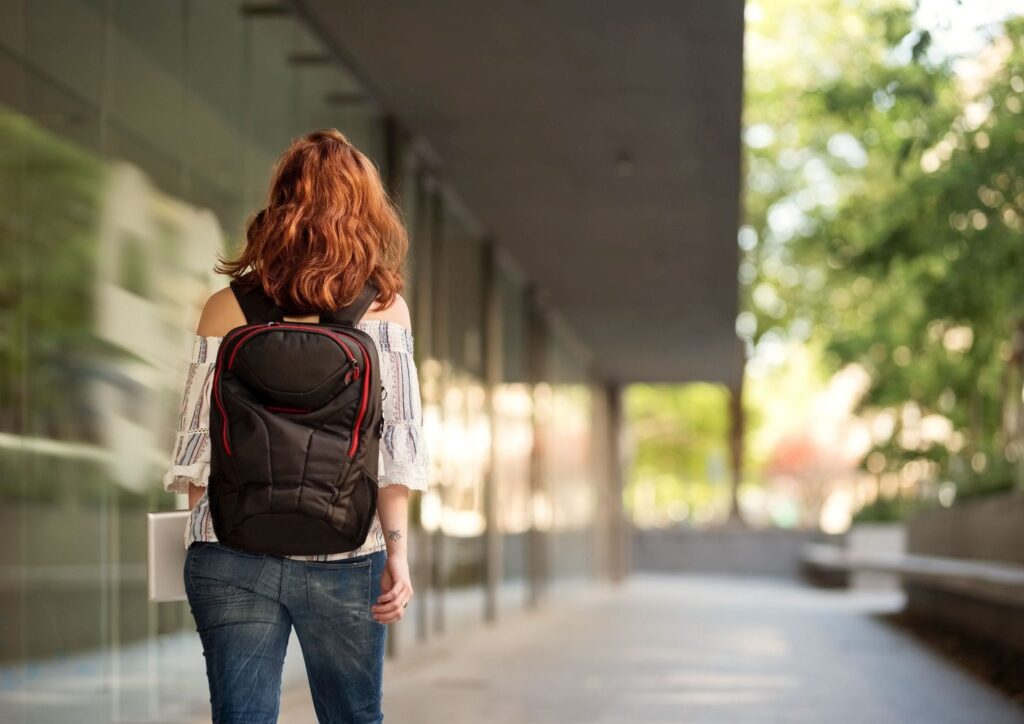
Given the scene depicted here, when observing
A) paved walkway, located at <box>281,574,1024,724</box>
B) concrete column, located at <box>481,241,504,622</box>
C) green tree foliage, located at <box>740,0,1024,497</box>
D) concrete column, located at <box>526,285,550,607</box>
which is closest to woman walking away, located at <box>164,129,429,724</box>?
green tree foliage, located at <box>740,0,1024,497</box>

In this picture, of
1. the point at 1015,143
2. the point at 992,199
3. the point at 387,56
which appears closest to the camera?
the point at 387,56

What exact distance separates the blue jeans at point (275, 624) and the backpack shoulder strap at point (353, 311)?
0.46m

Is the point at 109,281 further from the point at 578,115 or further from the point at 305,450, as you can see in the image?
the point at 578,115

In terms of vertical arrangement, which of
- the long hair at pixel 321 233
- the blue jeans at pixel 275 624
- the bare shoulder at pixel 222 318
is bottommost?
the blue jeans at pixel 275 624

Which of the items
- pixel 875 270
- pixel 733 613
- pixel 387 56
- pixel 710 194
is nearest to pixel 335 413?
pixel 387 56

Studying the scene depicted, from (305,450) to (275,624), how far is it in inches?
13.5

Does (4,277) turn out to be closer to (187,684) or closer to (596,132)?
(187,684)

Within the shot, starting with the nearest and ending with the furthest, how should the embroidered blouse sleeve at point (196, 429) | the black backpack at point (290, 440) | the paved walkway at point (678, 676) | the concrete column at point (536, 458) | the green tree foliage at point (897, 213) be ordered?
the black backpack at point (290, 440) < the embroidered blouse sleeve at point (196, 429) < the paved walkway at point (678, 676) < the green tree foliage at point (897, 213) < the concrete column at point (536, 458)

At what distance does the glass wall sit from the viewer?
539 cm

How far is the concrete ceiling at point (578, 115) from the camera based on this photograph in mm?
8789

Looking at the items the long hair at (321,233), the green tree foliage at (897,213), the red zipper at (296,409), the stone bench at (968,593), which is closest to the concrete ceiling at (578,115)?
the green tree foliage at (897,213)

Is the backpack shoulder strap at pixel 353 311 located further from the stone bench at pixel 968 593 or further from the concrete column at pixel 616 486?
the concrete column at pixel 616 486

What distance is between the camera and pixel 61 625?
18.6ft

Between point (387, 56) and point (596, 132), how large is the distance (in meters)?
2.29
